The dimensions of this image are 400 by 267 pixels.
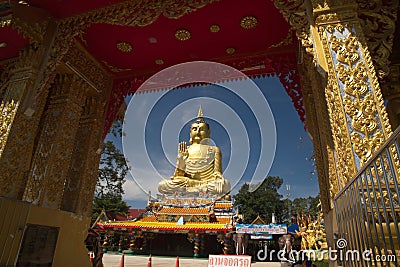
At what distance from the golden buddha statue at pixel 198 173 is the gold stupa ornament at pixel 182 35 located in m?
13.5

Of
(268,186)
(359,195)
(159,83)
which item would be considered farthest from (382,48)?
(268,186)

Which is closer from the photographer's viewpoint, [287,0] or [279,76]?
[287,0]

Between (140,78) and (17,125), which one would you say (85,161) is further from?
(140,78)

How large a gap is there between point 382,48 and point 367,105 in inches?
45.5

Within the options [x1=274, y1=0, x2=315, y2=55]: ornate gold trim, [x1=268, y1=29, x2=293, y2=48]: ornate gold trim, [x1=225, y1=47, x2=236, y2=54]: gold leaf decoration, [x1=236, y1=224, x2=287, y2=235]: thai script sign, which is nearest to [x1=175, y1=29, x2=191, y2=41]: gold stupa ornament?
[x1=225, y1=47, x2=236, y2=54]: gold leaf decoration

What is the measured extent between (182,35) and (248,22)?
4.12 feet

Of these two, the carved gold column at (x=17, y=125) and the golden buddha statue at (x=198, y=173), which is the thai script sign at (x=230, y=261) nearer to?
the carved gold column at (x=17, y=125)

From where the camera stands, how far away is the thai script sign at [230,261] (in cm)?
387

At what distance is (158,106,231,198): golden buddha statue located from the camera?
18.5m

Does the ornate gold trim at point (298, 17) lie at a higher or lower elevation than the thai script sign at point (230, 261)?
higher

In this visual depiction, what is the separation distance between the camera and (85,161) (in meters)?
5.64

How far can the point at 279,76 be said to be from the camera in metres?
5.54

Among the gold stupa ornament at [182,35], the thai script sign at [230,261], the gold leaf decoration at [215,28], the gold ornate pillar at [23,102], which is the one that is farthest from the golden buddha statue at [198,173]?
the gold ornate pillar at [23,102]

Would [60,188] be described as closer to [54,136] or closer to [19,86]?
[54,136]
